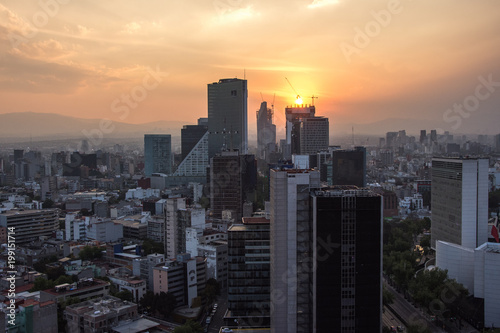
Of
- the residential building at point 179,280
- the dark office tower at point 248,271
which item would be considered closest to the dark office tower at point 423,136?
the residential building at point 179,280

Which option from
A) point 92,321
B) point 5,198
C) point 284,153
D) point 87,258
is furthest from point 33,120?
point 92,321

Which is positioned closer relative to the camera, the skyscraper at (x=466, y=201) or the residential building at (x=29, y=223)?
the skyscraper at (x=466, y=201)

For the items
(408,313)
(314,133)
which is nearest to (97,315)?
(408,313)


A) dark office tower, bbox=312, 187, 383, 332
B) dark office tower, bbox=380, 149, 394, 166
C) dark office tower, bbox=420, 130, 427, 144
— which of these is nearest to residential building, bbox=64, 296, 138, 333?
dark office tower, bbox=312, 187, 383, 332

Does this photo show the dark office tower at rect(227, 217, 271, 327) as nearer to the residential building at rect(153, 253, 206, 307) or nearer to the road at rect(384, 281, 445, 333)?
the residential building at rect(153, 253, 206, 307)

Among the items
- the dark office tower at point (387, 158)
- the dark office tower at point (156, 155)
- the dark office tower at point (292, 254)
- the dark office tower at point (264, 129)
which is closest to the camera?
the dark office tower at point (292, 254)

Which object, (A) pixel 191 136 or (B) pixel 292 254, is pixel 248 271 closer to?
(B) pixel 292 254

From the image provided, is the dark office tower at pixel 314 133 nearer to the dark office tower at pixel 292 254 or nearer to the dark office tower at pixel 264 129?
the dark office tower at pixel 264 129
